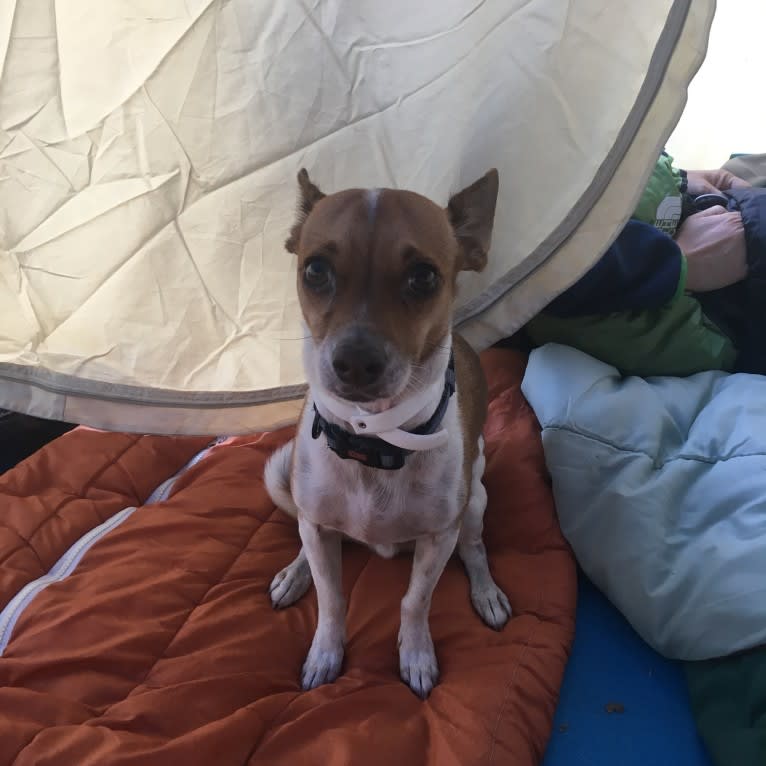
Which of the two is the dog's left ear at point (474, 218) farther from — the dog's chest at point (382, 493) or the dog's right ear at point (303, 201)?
the dog's chest at point (382, 493)

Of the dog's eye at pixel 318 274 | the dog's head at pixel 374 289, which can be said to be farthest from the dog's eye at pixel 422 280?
the dog's eye at pixel 318 274

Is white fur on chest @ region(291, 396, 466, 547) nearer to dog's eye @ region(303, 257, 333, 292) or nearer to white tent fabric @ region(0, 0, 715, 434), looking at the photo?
dog's eye @ region(303, 257, 333, 292)

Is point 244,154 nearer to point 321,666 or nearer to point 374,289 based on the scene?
point 374,289

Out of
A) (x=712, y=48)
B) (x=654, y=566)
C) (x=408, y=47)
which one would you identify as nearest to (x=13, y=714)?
(x=654, y=566)

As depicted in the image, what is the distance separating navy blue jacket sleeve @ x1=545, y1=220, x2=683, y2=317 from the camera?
1845 mm

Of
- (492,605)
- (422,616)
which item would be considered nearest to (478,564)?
(492,605)

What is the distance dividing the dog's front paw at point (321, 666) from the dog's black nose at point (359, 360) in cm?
69

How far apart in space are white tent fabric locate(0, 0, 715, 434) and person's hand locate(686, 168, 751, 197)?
867 mm

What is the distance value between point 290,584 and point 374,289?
83cm

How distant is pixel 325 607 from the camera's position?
1.36 meters

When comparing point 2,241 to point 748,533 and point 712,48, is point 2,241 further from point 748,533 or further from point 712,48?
point 712,48

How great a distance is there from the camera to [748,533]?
141cm

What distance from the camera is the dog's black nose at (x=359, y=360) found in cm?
100

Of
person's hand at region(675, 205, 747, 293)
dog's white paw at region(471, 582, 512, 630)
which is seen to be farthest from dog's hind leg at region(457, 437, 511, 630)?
person's hand at region(675, 205, 747, 293)
